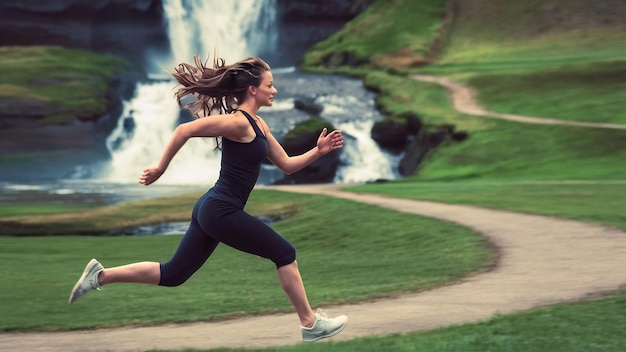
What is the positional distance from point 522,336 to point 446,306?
8.61 feet

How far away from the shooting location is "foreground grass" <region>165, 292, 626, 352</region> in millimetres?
9938

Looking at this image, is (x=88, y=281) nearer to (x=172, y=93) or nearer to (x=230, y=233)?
(x=230, y=233)

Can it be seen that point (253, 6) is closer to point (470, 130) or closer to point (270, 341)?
point (470, 130)

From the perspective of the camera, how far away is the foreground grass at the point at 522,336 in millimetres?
9938

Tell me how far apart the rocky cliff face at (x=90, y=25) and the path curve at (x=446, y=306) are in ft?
241

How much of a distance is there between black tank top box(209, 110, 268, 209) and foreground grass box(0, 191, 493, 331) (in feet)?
12.5

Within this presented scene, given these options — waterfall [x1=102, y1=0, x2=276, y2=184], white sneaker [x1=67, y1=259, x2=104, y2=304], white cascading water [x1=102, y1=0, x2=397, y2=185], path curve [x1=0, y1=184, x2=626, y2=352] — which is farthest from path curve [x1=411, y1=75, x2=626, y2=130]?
white sneaker [x1=67, y1=259, x2=104, y2=304]

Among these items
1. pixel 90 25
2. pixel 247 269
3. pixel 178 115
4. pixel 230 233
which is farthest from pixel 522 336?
pixel 90 25

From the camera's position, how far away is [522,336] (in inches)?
412

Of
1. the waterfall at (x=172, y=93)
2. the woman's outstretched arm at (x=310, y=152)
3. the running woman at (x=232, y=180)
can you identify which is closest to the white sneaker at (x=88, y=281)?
the running woman at (x=232, y=180)

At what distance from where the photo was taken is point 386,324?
11859 mm

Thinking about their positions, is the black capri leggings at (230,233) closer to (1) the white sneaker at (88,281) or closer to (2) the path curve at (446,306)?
(1) the white sneaker at (88,281)

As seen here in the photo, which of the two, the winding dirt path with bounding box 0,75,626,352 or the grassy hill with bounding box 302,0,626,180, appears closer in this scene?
the winding dirt path with bounding box 0,75,626,352

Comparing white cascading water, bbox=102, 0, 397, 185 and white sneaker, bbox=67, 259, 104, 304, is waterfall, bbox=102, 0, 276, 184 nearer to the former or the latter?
white cascading water, bbox=102, 0, 397, 185
